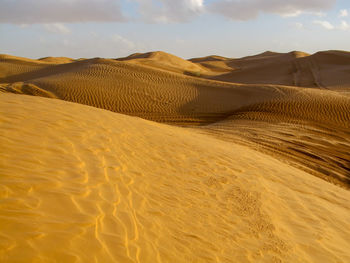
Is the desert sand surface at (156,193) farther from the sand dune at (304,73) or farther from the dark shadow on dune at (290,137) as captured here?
the sand dune at (304,73)

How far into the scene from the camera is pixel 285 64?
1431 inches

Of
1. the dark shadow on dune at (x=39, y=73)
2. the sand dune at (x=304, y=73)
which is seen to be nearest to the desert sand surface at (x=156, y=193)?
the sand dune at (x=304, y=73)

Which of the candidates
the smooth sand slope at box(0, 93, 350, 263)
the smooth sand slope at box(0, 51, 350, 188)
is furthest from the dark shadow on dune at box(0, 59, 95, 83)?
the smooth sand slope at box(0, 93, 350, 263)

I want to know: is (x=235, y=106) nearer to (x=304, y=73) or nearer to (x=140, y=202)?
(x=140, y=202)

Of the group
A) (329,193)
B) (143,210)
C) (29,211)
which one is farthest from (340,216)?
(29,211)

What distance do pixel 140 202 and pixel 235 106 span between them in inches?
515

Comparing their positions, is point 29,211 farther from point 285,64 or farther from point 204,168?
point 285,64

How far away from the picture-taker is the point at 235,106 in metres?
16.0

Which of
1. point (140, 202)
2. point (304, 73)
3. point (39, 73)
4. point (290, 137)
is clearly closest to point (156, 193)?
point (140, 202)

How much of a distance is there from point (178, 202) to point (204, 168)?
1.65 meters

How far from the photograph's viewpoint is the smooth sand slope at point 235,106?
897 cm

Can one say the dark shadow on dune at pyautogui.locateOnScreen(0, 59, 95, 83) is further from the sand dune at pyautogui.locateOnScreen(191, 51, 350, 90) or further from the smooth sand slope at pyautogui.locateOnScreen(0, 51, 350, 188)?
the sand dune at pyautogui.locateOnScreen(191, 51, 350, 90)

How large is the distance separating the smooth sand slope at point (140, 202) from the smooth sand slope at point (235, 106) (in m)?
2.76

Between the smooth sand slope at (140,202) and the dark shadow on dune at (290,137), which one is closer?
the smooth sand slope at (140,202)
